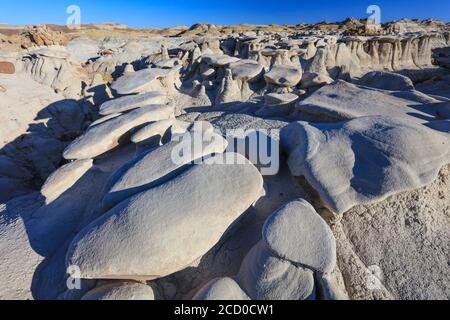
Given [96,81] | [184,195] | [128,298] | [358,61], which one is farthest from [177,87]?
[358,61]

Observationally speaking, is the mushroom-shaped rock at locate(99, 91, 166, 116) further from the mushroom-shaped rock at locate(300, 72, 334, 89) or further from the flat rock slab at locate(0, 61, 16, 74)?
the flat rock slab at locate(0, 61, 16, 74)

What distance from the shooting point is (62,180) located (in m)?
2.54

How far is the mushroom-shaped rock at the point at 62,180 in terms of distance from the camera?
2484 millimetres

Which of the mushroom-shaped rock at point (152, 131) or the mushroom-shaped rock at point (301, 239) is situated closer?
the mushroom-shaped rock at point (301, 239)

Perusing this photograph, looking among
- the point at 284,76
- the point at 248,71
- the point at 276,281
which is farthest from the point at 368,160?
the point at 248,71

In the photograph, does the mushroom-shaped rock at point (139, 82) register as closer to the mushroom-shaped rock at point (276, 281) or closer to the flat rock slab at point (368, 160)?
the flat rock slab at point (368, 160)

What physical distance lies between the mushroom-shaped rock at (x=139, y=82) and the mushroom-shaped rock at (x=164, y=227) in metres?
3.37

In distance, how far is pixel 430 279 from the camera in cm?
169

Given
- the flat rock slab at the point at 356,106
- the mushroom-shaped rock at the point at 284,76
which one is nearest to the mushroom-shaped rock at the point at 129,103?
the flat rock slab at the point at 356,106

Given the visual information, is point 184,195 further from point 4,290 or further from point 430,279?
point 430,279

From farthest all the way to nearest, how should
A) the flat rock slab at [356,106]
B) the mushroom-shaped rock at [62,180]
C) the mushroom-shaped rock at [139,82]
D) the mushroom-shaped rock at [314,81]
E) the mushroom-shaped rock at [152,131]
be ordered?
the mushroom-shaped rock at [139,82]
the mushroom-shaped rock at [314,81]
the flat rock slab at [356,106]
the mushroom-shaped rock at [152,131]
the mushroom-shaped rock at [62,180]

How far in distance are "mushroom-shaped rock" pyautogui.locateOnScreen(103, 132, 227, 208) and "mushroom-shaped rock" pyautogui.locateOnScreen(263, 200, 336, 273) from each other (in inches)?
32.8
